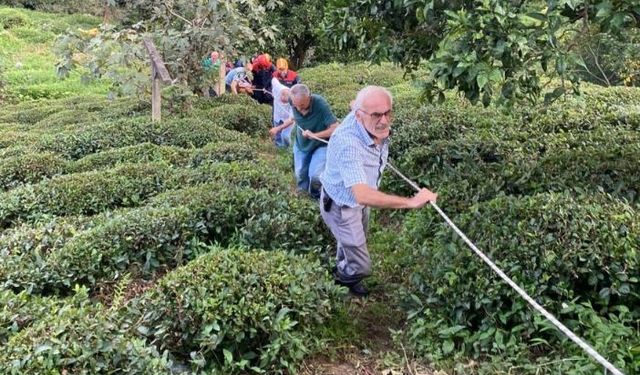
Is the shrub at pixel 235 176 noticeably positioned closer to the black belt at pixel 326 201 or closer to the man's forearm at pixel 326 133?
the man's forearm at pixel 326 133

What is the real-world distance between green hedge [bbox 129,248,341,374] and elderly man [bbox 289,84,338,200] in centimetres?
247

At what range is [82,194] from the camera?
6.29 metres

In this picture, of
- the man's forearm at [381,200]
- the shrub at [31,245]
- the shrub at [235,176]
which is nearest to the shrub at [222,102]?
the shrub at [235,176]

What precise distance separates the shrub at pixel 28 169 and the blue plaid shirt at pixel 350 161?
444 cm

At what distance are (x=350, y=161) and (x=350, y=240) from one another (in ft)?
2.12

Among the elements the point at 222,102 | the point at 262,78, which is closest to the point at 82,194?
the point at 222,102

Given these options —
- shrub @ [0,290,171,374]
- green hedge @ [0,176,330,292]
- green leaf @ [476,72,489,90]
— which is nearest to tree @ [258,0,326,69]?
green hedge @ [0,176,330,292]

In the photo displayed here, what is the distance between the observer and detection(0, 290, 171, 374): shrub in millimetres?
3090

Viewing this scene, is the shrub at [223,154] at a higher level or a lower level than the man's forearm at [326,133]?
Result: lower

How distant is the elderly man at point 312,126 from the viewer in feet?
20.6

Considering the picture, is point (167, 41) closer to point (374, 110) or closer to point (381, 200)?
point (374, 110)

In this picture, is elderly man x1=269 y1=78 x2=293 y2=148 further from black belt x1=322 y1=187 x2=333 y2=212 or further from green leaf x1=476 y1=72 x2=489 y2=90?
green leaf x1=476 y1=72 x2=489 y2=90

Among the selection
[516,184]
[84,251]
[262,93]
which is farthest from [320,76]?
[84,251]

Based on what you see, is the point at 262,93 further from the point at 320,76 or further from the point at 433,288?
the point at 433,288
